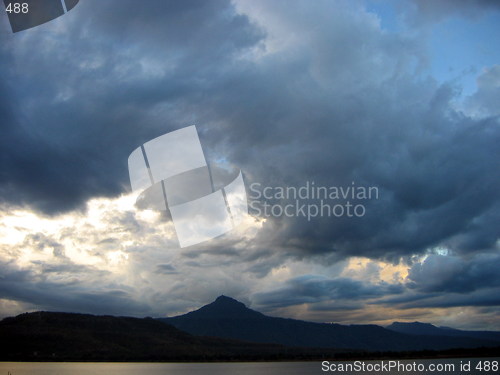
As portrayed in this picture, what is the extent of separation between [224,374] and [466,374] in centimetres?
8512

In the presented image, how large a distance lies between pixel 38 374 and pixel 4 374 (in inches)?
405

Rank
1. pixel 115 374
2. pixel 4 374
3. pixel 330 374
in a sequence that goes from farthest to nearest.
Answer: pixel 330 374
pixel 115 374
pixel 4 374

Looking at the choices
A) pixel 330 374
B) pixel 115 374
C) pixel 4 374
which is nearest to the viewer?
pixel 4 374

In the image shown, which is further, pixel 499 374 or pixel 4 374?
pixel 499 374

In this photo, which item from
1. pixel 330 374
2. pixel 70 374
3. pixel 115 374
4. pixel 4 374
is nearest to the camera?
pixel 4 374

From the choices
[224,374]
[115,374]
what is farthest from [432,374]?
[115,374]

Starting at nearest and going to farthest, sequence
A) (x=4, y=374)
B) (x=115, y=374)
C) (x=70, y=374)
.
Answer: (x=4, y=374)
(x=70, y=374)
(x=115, y=374)

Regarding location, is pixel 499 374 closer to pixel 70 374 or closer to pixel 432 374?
pixel 432 374

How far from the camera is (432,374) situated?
595 ft

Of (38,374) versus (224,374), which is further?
(224,374)

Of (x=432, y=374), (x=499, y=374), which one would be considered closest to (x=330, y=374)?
(x=432, y=374)

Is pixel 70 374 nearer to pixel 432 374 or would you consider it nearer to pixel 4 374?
pixel 4 374

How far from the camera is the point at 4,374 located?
15138 centimetres

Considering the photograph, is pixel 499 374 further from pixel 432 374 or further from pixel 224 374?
pixel 224 374
